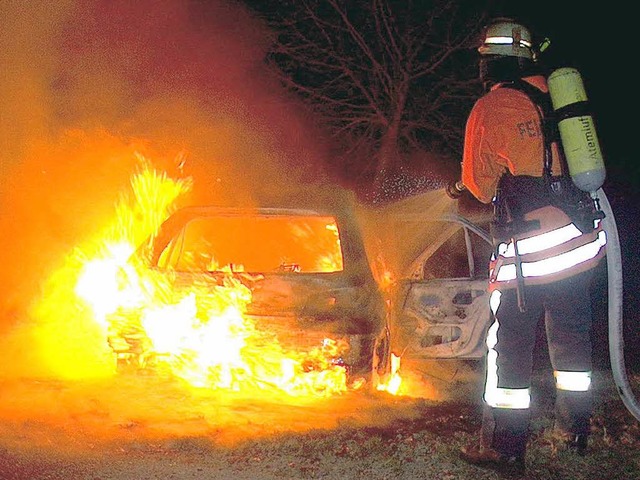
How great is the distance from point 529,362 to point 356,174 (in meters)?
9.60

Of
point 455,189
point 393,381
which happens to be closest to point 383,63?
point 393,381

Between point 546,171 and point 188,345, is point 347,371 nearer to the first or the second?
point 188,345

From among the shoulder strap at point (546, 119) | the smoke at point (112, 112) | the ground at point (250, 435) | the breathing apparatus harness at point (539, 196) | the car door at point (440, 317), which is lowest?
the ground at point (250, 435)

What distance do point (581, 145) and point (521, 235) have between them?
21.6 inches

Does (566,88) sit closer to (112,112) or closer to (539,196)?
(539,196)

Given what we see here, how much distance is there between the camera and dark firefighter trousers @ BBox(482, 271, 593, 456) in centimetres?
375

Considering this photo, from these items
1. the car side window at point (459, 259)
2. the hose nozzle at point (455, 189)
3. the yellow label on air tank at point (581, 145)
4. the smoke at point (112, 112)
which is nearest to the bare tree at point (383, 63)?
the smoke at point (112, 112)

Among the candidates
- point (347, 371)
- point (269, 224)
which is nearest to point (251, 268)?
point (269, 224)

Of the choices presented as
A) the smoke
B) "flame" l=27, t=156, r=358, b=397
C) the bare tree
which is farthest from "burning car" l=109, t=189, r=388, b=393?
the bare tree

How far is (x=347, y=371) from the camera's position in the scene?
466 cm

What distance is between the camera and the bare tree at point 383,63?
10.6 metres

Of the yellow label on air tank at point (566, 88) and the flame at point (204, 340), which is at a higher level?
the yellow label on air tank at point (566, 88)

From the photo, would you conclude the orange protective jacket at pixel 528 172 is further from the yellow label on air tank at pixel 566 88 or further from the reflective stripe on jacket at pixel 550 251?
the yellow label on air tank at pixel 566 88

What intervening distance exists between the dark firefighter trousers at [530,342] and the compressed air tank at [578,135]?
0.56 metres
